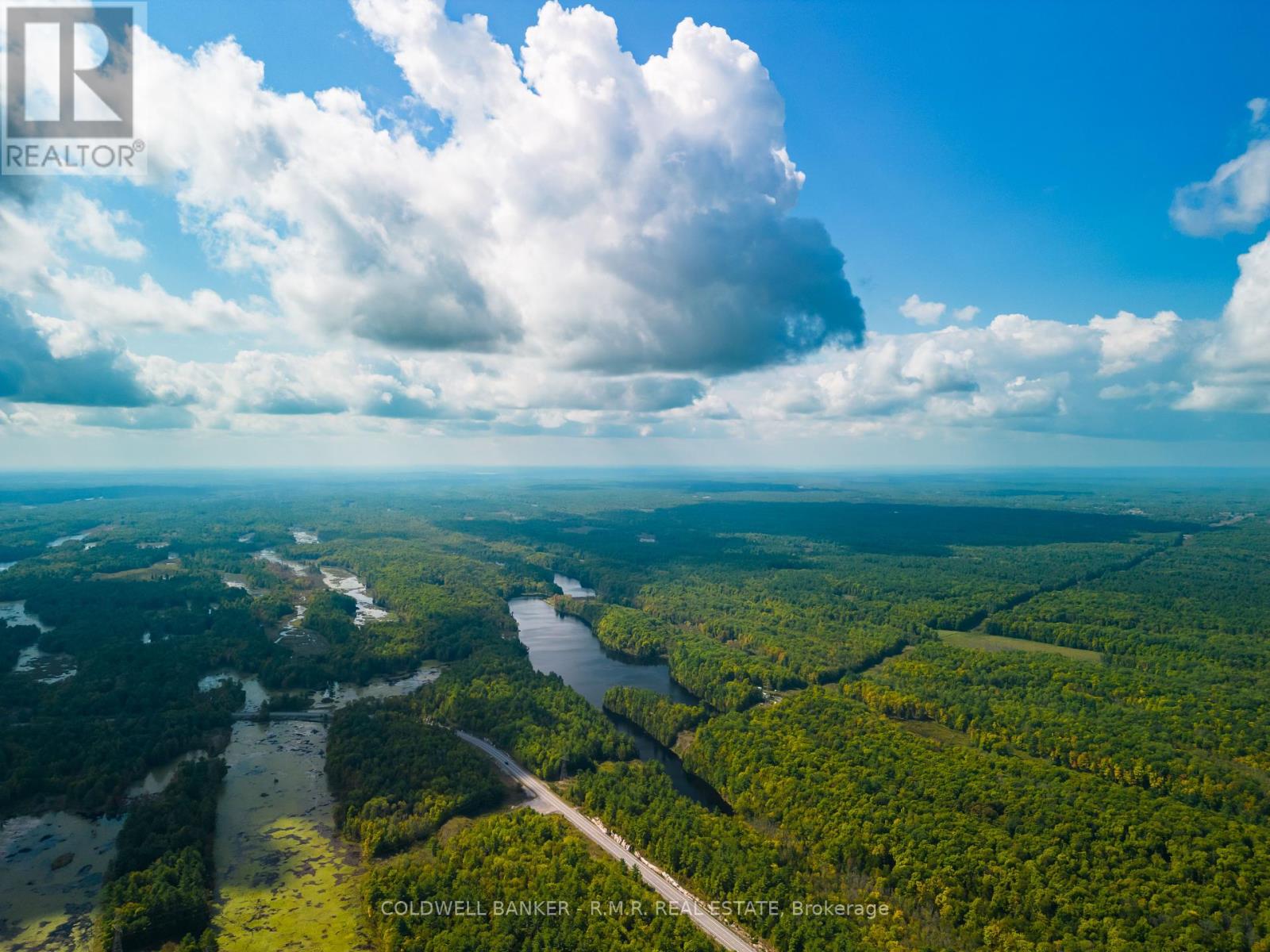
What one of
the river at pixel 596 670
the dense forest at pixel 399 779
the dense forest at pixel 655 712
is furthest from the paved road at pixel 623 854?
the dense forest at pixel 655 712

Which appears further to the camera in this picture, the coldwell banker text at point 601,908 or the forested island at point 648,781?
the forested island at point 648,781

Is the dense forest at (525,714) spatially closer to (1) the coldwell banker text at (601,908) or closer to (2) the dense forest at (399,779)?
(2) the dense forest at (399,779)

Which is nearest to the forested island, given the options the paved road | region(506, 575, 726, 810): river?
the paved road

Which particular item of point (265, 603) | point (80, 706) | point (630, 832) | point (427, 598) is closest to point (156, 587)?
point (265, 603)

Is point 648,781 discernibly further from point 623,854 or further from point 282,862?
point 282,862

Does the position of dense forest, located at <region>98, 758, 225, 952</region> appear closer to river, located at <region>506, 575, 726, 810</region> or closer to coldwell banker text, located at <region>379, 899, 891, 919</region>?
coldwell banker text, located at <region>379, 899, 891, 919</region>

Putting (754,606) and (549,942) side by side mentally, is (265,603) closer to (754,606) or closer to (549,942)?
(754,606)

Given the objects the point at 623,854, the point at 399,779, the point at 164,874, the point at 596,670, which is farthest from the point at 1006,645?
the point at 164,874
